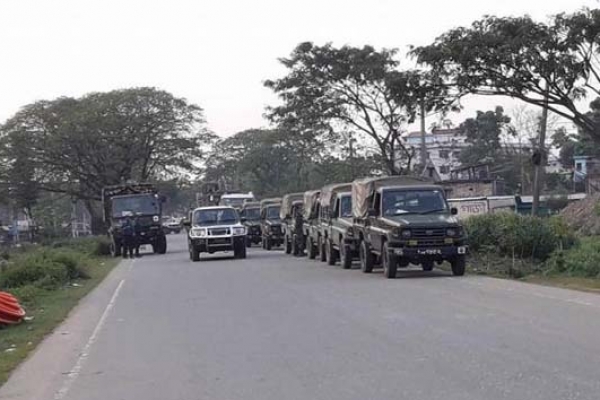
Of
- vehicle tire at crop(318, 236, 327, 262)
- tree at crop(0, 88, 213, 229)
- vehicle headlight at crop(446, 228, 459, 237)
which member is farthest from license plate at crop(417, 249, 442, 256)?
tree at crop(0, 88, 213, 229)

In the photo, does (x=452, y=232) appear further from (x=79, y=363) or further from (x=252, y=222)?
(x=252, y=222)

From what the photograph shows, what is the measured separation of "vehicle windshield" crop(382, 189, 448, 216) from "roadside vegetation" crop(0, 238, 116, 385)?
7.67 metres

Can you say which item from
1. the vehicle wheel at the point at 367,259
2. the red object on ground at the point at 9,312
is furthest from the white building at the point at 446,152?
the red object on ground at the point at 9,312

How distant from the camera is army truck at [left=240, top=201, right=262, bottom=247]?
49656mm

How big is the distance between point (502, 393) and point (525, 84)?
76.1 feet

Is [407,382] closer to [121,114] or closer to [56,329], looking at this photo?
[56,329]

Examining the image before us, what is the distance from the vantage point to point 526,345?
1104cm

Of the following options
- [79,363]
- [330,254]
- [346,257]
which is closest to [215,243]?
[330,254]

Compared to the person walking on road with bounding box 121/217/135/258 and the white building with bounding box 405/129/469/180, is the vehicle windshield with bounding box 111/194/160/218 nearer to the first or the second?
the person walking on road with bounding box 121/217/135/258

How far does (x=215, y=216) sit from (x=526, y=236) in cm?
1498

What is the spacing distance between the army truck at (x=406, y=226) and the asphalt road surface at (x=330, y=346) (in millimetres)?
1462

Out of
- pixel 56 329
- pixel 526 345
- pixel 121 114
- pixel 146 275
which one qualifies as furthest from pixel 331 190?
pixel 121 114

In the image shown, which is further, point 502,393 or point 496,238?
point 496,238

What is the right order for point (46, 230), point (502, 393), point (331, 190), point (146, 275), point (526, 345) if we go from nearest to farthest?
point (502, 393) → point (526, 345) → point (146, 275) → point (331, 190) → point (46, 230)
